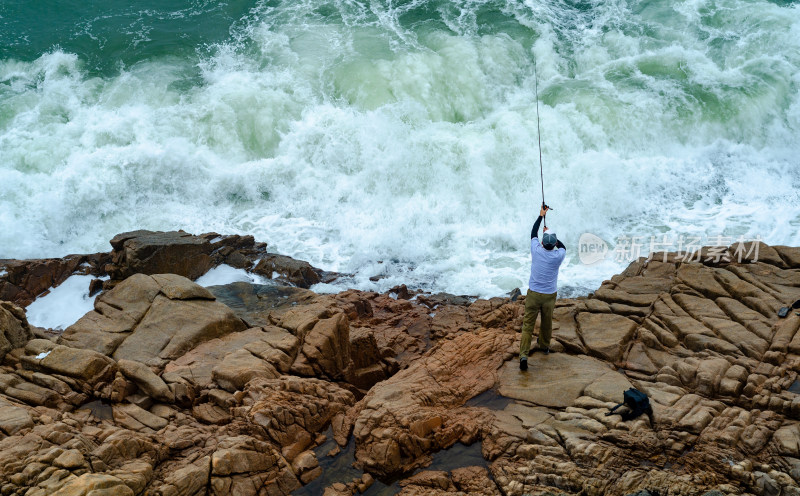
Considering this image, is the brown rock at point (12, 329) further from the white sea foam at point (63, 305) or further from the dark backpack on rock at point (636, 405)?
the dark backpack on rock at point (636, 405)

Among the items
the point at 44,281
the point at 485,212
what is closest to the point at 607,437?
the point at 485,212

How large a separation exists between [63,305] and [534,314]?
325 inches

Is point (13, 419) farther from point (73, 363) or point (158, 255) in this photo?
point (158, 255)

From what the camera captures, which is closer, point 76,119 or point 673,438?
point 673,438

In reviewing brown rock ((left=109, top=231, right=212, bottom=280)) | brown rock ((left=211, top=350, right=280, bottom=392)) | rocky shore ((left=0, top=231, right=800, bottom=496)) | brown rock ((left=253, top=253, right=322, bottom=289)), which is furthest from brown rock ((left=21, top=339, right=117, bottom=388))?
brown rock ((left=253, top=253, right=322, bottom=289))

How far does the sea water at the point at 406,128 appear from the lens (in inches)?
553

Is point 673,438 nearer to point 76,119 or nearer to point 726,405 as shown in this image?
point 726,405

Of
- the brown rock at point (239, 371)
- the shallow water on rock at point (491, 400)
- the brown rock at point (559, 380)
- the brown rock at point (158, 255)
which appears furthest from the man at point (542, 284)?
the brown rock at point (158, 255)

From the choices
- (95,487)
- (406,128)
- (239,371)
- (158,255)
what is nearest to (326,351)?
(239,371)

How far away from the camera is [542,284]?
297 inches

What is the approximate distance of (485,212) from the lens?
14.6 m

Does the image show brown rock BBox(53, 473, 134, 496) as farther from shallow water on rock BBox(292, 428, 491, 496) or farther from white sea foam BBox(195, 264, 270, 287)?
white sea foam BBox(195, 264, 270, 287)

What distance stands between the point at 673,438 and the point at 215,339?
5.72 metres

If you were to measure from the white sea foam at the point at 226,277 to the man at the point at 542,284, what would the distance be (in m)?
5.75
